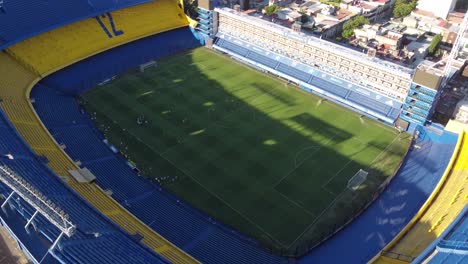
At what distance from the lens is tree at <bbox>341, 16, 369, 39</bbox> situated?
57312 mm

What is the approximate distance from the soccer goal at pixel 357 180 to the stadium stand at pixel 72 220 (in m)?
18.4

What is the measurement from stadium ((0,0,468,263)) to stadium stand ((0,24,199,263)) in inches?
6.2

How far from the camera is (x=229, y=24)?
52.2 metres

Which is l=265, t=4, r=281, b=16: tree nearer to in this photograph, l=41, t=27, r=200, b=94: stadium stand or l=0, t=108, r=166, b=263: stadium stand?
l=41, t=27, r=200, b=94: stadium stand

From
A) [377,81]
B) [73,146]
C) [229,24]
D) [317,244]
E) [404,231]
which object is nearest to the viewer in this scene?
[404,231]

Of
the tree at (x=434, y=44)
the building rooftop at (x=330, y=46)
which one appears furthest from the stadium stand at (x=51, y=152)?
the tree at (x=434, y=44)

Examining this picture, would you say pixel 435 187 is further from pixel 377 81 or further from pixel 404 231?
pixel 377 81

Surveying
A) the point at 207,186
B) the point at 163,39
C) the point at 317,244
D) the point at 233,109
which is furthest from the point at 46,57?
the point at 317,244

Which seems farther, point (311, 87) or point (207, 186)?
point (311, 87)

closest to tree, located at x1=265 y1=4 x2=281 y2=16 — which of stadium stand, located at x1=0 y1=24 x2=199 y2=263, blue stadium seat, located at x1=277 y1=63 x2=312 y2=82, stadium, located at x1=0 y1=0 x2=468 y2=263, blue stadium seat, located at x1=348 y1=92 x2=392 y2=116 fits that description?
stadium, located at x1=0 y1=0 x2=468 y2=263

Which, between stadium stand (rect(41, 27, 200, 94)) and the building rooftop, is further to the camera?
stadium stand (rect(41, 27, 200, 94))

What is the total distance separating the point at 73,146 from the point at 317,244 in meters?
22.9

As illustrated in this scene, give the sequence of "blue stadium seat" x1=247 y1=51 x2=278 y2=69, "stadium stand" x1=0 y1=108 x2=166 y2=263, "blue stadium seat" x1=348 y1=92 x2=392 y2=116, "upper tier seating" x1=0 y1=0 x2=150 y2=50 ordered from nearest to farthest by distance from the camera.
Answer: "stadium stand" x1=0 y1=108 x2=166 y2=263 → "blue stadium seat" x1=348 y1=92 x2=392 y2=116 → "upper tier seating" x1=0 y1=0 x2=150 y2=50 → "blue stadium seat" x1=247 y1=51 x2=278 y2=69

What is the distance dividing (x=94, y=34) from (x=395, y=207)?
4156 centimetres
